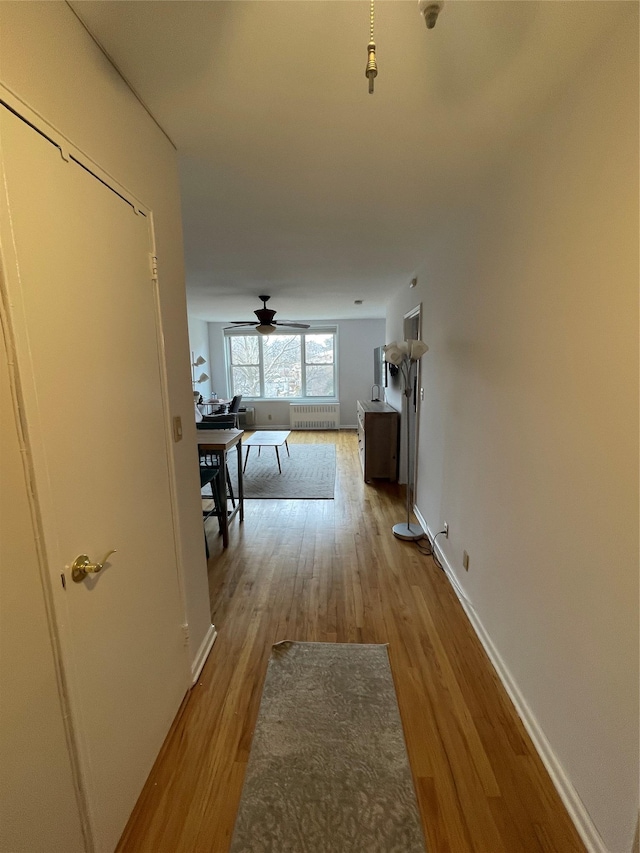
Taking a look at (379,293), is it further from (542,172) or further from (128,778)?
(128,778)

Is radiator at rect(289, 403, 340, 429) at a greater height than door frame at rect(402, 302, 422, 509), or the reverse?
door frame at rect(402, 302, 422, 509)

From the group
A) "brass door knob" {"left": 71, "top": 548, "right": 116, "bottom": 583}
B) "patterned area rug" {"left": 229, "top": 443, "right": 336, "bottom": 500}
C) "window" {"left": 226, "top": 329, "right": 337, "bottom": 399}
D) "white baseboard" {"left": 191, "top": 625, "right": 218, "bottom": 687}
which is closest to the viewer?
"brass door knob" {"left": 71, "top": 548, "right": 116, "bottom": 583}

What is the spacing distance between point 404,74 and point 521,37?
341mm

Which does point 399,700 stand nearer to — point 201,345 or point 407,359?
point 407,359

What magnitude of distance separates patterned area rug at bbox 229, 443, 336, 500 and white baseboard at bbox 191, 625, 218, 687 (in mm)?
2269

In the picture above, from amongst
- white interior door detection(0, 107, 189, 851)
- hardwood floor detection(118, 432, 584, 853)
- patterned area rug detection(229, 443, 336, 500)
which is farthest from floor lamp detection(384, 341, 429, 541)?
white interior door detection(0, 107, 189, 851)

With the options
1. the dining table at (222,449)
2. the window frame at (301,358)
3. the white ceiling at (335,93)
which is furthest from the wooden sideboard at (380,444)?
the window frame at (301,358)

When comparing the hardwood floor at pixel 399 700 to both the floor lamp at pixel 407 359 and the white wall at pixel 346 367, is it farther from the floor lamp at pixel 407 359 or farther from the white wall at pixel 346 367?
the white wall at pixel 346 367

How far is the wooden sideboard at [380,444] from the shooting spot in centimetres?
459

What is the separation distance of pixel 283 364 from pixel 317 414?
4.69 feet

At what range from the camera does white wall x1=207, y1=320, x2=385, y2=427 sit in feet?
26.2

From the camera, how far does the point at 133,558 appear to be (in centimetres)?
127

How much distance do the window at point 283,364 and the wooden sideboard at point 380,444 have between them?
382 cm

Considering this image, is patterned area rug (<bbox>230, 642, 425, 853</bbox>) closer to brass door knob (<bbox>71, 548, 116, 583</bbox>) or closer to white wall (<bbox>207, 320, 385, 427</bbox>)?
brass door knob (<bbox>71, 548, 116, 583</bbox>)
